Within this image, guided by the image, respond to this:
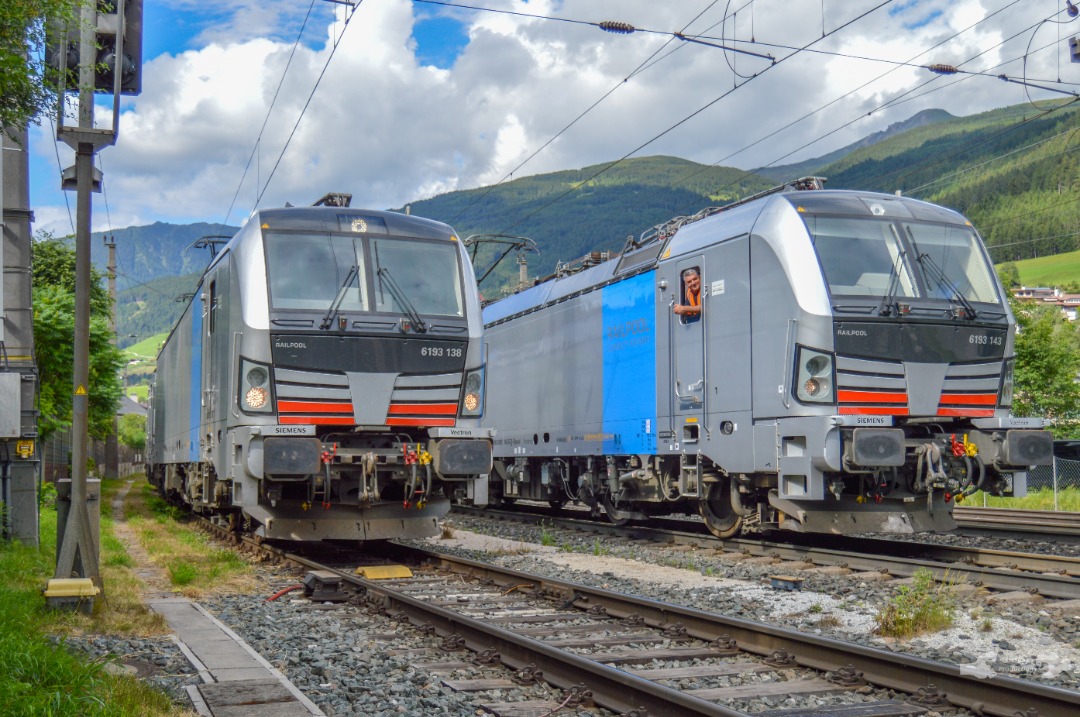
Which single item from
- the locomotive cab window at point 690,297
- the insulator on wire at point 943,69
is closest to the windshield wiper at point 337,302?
the locomotive cab window at point 690,297

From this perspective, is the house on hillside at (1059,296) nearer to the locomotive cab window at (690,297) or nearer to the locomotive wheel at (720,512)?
the locomotive wheel at (720,512)

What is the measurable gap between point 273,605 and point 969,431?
23.4 feet

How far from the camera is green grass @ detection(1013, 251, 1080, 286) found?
12762cm

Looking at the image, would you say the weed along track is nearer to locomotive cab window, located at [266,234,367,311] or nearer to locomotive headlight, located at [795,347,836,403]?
locomotive headlight, located at [795,347,836,403]

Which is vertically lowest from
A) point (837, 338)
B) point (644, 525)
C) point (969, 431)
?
point (644, 525)

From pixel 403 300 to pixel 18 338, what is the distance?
598 cm

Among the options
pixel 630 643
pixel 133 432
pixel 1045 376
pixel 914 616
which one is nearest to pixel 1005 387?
pixel 914 616

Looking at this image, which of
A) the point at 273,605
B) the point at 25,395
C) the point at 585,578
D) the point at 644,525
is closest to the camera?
the point at 273,605

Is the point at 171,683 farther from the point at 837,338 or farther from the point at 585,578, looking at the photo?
the point at 837,338

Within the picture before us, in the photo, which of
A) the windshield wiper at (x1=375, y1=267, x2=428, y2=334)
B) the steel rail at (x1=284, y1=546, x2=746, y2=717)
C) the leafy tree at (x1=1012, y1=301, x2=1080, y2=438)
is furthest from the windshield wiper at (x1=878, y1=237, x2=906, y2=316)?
the leafy tree at (x1=1012, y1=301, x2=1080, y2=438)

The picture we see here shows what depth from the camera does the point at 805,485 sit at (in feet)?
35.0

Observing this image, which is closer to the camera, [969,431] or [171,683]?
[171,683]

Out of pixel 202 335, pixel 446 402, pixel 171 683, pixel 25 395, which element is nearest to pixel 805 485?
pixel 446 402

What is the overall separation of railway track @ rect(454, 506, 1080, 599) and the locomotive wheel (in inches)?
5.9
